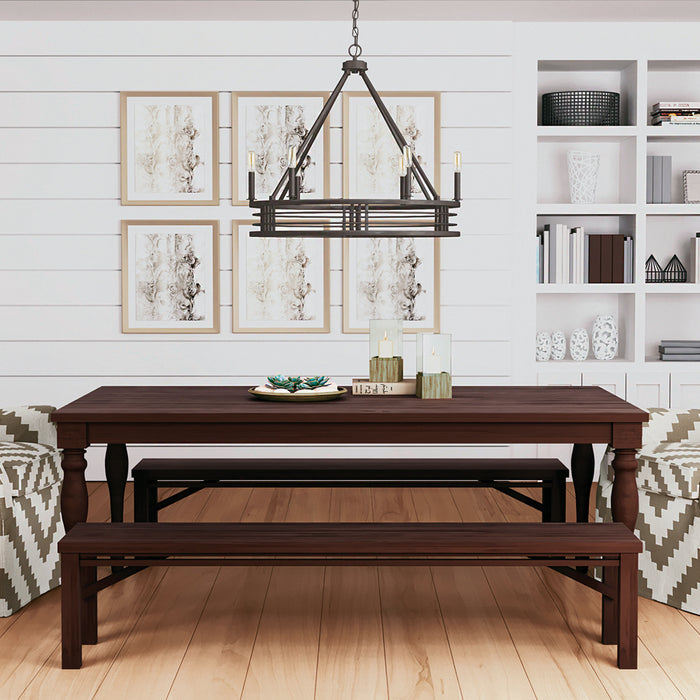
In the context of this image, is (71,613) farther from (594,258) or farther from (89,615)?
(594,258)

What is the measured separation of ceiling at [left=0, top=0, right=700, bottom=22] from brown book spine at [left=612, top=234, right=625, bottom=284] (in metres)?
1.26

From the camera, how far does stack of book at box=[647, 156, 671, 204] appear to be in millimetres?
5102

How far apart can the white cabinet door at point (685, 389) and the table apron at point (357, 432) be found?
2.36m

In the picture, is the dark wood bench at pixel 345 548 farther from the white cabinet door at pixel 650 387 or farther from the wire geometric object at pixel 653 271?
the wire geometric object at pixel 653 271

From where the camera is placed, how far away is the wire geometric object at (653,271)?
17.1 ft

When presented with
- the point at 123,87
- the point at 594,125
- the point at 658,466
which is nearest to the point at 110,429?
the point at 658,466

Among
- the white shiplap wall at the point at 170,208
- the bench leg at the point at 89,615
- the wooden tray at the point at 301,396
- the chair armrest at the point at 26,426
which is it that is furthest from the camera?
the white shiplap wall at the point at 170,208

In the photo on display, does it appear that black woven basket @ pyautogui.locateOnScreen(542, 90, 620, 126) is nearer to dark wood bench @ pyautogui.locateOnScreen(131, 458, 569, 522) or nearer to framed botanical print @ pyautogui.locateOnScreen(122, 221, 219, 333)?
framed botanical print @ pyautogui.locateOnScreen(122, 221, 219, 333)

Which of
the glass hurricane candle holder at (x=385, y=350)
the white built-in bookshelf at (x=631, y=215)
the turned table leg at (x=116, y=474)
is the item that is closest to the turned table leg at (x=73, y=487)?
the turned table leg at (x=116, y=474)

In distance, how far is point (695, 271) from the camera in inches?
203

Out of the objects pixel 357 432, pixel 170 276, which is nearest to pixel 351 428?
pixel 357 432

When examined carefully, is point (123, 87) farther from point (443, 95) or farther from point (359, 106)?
point (443, 95)

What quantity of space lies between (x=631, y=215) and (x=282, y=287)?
2.11 metres

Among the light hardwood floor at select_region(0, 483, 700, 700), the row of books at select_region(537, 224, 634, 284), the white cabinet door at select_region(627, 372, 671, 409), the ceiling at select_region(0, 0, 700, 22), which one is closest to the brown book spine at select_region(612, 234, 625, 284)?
the row of books at select_region(537, 224, 634, 284)
